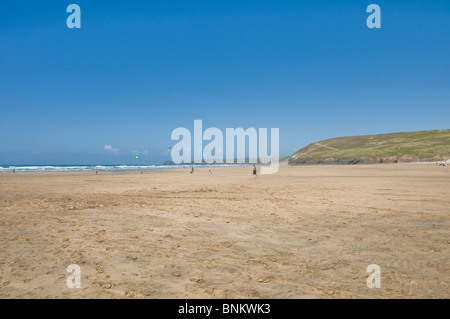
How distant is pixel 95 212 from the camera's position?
10547mm

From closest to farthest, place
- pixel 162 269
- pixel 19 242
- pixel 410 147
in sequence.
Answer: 1. pixel 162 269
2. pixel 19 242
3. pixel 410 147

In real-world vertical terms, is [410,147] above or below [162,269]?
above

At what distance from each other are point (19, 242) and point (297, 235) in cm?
709

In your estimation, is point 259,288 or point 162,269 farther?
point 162,269

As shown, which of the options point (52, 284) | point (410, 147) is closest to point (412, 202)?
point (52, 284)

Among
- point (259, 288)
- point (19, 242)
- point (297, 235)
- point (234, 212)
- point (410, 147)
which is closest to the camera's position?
point (259, 288)

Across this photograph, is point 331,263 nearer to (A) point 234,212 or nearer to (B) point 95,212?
(A) point 234,212

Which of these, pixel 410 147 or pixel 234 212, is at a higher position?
pixel 410 147
